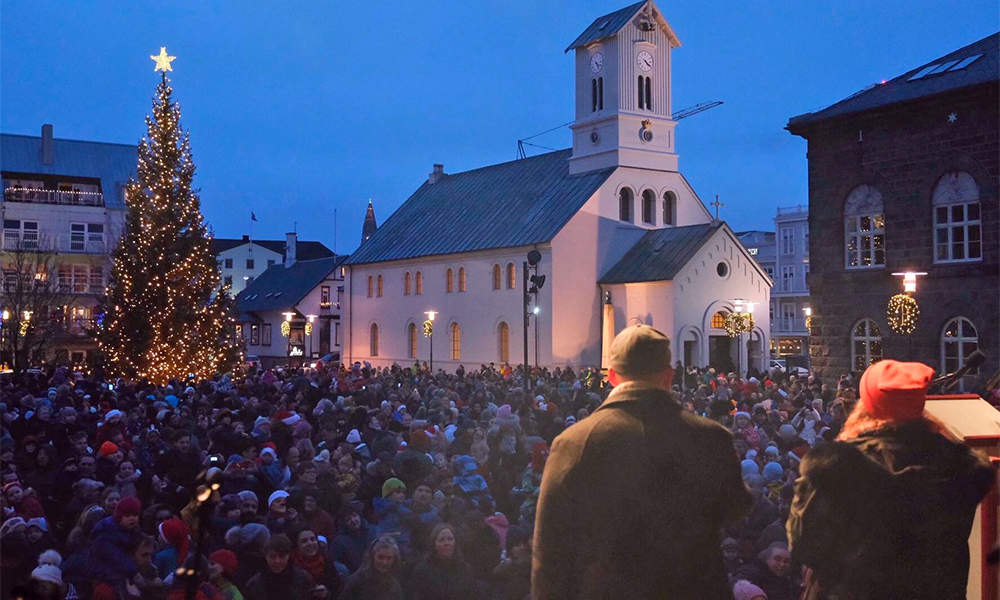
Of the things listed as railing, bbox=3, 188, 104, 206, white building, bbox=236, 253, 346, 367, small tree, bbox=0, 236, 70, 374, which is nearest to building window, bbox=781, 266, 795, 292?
white building, bbox=236, 253, 346, 367

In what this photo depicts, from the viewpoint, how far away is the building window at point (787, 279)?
71.6 m

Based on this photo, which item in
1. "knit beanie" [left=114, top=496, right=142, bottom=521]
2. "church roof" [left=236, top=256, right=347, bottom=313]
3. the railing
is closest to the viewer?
"knit beanie" [left=114, top=496, right=142, bottom=521]

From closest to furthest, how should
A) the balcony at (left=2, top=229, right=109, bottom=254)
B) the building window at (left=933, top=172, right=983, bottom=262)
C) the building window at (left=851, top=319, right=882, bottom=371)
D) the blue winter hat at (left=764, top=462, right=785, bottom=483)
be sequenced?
the blue winter hat at (left=764, top=462, right=785, bottom=483)
the building window at (left=933, top=172, right=983, bottom=262)
the building window at (left=851, top=319, right=882, bottom=371)
the balcony at (left=2, top=229, right=109, bottom=254)

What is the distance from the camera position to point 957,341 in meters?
26.5

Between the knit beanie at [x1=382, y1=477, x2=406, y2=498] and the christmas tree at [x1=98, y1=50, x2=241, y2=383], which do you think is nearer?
the knit beanie at [x1=382, y1=477, x2=406, y2=498]

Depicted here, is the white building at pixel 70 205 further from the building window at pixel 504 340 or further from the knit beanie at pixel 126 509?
the knit beanie at pixel 126 509

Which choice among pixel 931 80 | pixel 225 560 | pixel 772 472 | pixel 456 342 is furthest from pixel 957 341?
pixel 456 342

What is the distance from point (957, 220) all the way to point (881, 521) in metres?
25.9

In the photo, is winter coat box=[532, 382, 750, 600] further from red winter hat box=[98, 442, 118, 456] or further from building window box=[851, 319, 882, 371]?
building window box=[851, 319, 882, 371]

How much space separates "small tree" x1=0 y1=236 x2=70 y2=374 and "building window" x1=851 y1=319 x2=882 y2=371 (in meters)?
25.0

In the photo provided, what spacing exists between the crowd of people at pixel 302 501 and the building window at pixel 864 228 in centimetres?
1239

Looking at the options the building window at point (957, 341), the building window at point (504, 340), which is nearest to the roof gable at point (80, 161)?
the building window at point (504, 340)

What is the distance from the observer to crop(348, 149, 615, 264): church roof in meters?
44.6

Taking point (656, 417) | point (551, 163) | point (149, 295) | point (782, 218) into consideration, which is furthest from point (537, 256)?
point (782, 218)
